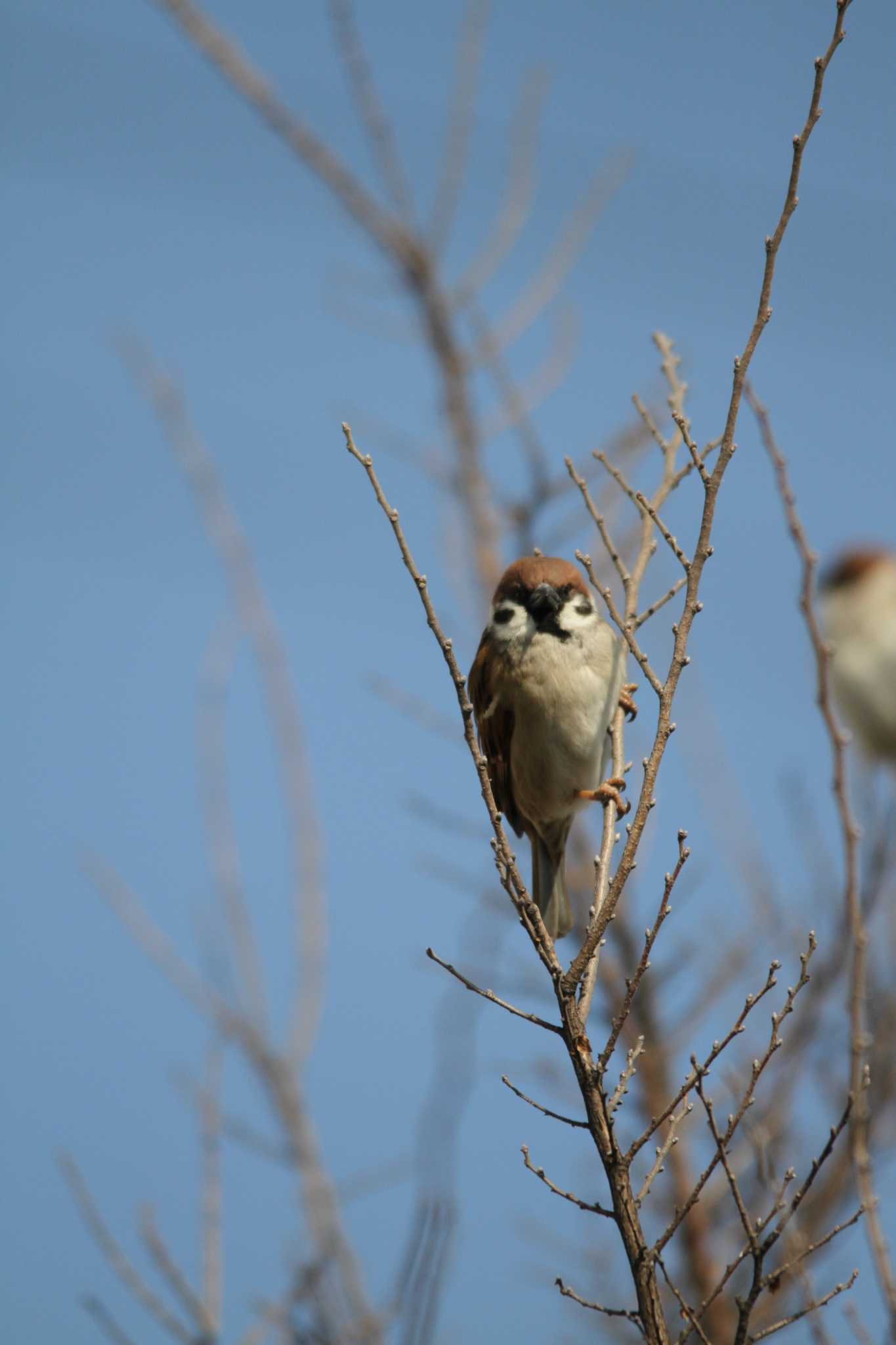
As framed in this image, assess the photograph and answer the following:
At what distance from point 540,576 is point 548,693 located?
1.00 ft

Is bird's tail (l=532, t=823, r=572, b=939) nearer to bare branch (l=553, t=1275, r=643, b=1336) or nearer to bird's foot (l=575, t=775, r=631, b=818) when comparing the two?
bird's foot (l=575, t=775, r=631, b=818)

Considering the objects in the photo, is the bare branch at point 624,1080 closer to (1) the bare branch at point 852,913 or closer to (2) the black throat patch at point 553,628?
(1) the bare branch at point 852,913

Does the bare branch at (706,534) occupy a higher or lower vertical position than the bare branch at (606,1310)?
higher

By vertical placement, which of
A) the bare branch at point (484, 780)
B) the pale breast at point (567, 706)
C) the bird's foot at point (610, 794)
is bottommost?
the bare branch at point (484, 780)

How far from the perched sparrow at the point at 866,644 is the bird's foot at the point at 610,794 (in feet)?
12.5

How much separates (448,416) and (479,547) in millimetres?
675

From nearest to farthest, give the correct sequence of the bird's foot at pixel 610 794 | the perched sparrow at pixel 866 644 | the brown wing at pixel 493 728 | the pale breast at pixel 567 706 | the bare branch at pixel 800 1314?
the bare branch at pixel 800 1314
the bird's foot at pixel 610 794
the pale breast at pixel 567 706
the brown wing at pixel 493 728
the perched sparrow at pixel 866 644

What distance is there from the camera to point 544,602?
3436mm

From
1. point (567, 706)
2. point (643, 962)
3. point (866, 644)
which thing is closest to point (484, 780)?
point (643, 962)

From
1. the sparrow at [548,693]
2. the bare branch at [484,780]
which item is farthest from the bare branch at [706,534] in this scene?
the sparrow at [548,693]

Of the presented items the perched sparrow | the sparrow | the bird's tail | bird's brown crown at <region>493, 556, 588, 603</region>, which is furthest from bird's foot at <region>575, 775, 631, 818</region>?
the perched sparrow

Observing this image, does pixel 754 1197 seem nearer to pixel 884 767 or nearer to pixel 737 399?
pixel 737 399

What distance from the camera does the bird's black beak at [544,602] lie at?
3.44m

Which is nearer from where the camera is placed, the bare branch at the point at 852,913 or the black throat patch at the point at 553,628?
the bare branch at the point at 852,913
